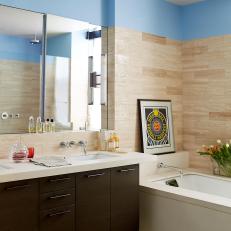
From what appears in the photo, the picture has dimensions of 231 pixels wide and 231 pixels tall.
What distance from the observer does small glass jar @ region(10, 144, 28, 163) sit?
9.04ft

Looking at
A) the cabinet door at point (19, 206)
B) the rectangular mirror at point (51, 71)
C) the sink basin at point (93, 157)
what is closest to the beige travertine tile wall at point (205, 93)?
the rectangular mirror at point (51, 71)

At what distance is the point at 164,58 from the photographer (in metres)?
4.28

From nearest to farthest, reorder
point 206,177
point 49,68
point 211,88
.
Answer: point 49,68 < point 206,177 < point 211,88

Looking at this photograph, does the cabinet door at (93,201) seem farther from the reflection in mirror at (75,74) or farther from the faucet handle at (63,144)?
the reflection in mirror at (75,74)

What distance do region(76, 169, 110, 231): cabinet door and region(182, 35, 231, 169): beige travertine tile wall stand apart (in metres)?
1.85

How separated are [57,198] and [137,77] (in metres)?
1.88

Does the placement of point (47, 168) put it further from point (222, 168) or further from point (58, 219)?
point (222, 168)

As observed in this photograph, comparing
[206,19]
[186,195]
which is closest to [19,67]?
[186,195]

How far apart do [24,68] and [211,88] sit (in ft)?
7.59

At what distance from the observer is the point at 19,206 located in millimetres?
2322

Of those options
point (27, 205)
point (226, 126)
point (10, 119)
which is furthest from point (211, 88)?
point (27, 205)

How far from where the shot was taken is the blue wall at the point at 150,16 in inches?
148

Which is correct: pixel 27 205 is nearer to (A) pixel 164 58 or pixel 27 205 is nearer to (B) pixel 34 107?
(B) pixel 34 107

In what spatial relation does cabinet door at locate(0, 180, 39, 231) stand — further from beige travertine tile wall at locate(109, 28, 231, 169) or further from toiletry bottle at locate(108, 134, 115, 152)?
beige travertine tile wall at locate(109, 28, 231, 169)
